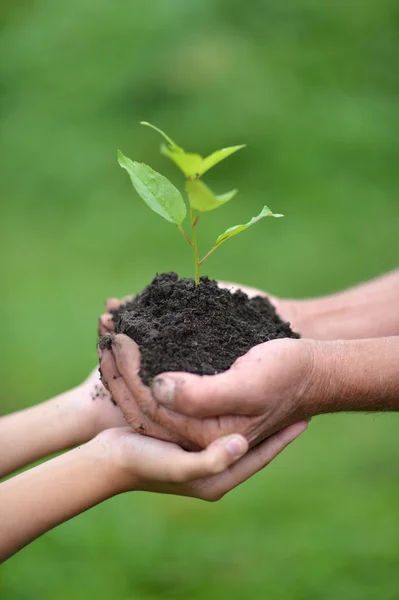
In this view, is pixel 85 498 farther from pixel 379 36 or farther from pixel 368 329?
pixel 379 36

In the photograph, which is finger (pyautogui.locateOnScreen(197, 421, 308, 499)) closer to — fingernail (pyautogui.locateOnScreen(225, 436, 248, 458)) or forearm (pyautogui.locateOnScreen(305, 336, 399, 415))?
forearm (pyautogui.locateOnScreen(305, 336, 399, 415))

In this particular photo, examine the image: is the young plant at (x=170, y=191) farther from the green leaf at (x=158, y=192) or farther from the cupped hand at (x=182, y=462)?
the cupped hand at (x=182, y=462)

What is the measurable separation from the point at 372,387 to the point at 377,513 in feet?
4.92

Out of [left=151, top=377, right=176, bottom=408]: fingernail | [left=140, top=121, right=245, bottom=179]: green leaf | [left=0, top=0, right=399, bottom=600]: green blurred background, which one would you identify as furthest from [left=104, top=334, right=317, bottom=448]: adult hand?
[left=0, top=0, right=399, bottom=600]: green blurred background

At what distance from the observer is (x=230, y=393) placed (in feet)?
5.60

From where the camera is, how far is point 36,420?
2.25 meters

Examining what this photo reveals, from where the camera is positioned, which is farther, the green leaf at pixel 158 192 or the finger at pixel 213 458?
the green leaf at pixel 158 192

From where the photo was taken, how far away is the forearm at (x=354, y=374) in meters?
1.94

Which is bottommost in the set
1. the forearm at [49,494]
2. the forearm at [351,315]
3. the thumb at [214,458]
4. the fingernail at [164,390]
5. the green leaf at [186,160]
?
the thumb at [214,458]

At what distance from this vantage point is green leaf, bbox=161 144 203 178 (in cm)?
170

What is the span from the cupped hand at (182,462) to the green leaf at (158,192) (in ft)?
1.97

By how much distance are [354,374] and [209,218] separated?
3.50 metres

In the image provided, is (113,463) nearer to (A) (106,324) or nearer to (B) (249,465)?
(B) (249,465)

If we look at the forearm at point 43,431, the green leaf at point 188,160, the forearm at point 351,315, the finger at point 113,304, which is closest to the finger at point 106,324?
the finger at point 113,304
